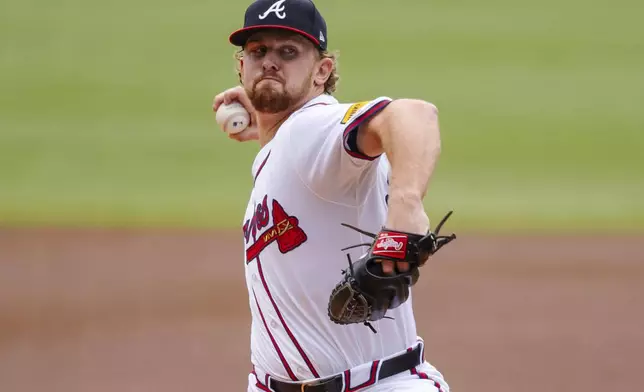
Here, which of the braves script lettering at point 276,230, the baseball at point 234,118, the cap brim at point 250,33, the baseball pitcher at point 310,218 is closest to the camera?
the baseball pitcher at point 310,218

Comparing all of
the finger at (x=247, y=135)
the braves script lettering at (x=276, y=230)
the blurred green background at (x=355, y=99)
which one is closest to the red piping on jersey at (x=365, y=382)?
the braves script lettering at (x=276, y=230)

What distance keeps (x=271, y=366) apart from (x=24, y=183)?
10.8m

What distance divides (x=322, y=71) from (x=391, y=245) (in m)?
1.23

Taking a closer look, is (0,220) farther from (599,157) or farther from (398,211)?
(398,211)

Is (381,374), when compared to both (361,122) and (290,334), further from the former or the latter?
(361,122)

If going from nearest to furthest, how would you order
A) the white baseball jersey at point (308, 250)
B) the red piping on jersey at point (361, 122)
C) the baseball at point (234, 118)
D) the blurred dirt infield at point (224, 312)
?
the red piping on jersey at point (361, 122) → the white baseball jersey at point (308, 250) → the baseball at point (234, 118) → the blurred dirt infield at point (224, 312)

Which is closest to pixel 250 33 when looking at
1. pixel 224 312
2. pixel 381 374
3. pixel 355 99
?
pixel 381 374

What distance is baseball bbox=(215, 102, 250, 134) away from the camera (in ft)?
13.5

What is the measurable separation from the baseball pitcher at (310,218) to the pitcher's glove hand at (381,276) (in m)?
0.09

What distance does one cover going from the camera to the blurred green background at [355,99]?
1304cm

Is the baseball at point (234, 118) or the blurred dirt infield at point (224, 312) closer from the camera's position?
the baseball at point (234, 118)

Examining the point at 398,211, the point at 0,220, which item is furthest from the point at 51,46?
the point at 398,211

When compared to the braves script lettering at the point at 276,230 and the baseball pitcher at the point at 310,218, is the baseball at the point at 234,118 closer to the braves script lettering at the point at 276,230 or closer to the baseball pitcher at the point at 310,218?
the baseball pitcher at the point at 310,218

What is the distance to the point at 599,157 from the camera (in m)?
14.5
